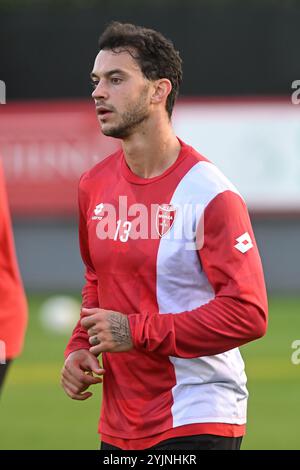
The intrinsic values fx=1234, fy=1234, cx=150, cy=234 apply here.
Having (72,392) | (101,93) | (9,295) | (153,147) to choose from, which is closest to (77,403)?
(9,295)

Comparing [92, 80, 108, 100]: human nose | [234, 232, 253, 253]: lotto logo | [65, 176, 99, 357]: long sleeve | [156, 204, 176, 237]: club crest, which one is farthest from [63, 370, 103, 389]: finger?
[92, 80, 108, 100]: human nose

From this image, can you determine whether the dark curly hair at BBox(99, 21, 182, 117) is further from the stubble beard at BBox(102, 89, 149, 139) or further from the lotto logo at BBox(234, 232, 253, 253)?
the lotto logo at BBox(234, 232, 253, 253)

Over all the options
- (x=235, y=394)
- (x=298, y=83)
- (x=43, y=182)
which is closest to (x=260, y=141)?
(x=298, y=83)

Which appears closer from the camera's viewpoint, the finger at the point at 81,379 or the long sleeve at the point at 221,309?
the long sleeve at the point at 221,309

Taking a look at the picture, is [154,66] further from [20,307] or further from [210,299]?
[20,307]

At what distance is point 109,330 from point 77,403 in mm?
6464

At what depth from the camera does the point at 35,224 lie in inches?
699

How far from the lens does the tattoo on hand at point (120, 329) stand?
15.1 feet

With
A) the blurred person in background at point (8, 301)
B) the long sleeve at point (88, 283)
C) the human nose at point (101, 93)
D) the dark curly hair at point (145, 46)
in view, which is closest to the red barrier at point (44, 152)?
the blurred person in background at point (8, 301)

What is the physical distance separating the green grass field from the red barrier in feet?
10.1

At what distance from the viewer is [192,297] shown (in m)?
4.75

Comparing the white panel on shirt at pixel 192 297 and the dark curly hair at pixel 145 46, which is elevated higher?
the dark curly hair at pixel 145 46

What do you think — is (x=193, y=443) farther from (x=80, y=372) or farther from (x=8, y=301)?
(x=8, y=301)

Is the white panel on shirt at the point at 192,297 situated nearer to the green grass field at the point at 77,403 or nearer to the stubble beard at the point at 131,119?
the stubble beard at the point at 131,119
